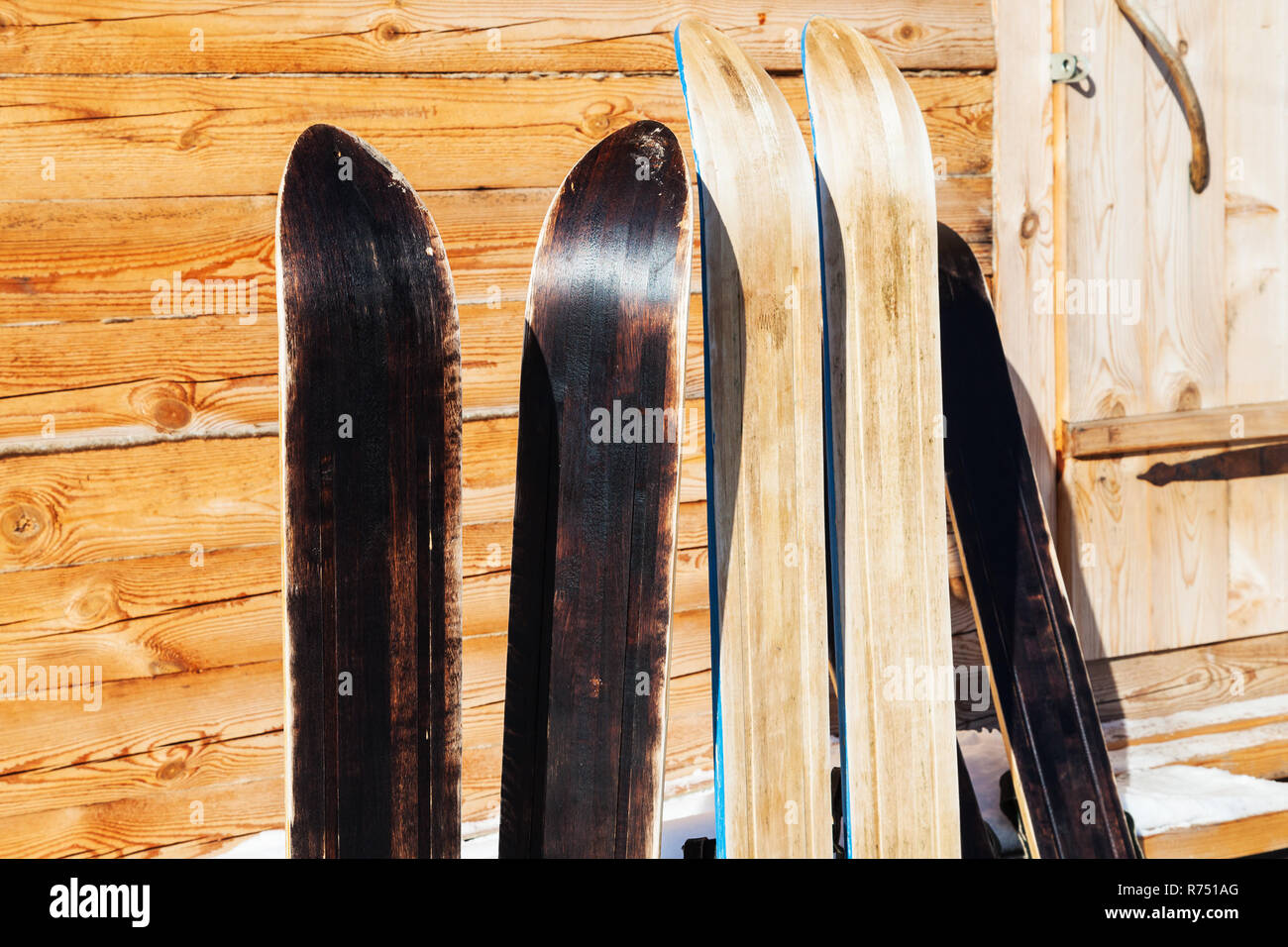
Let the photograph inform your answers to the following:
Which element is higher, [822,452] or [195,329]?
[195,329]

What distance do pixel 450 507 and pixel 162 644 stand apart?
3.50 feet

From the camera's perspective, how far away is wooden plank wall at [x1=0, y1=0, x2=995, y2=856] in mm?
2004

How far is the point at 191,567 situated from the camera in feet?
6.95

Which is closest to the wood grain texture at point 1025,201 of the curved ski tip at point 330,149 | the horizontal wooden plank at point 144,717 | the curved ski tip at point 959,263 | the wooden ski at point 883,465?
the curved ski tip at point 959,263

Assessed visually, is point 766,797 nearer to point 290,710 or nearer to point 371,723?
point 371,723

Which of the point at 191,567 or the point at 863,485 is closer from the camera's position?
the point at 863,485

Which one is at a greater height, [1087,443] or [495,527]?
[1087,443]

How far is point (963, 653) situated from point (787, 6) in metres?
1.68

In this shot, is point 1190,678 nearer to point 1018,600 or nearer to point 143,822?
point 1018,600

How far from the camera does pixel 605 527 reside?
150cm

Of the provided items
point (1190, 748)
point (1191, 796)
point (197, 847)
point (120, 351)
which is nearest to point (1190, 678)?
point (1190, 748)

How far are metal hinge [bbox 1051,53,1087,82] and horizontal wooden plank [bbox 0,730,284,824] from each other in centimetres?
245
